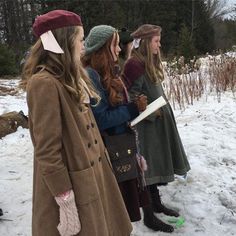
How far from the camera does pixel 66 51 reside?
2.24 meters

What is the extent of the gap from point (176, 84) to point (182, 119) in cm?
119

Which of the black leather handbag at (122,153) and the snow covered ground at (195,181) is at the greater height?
the black leather handbag at (122,153)

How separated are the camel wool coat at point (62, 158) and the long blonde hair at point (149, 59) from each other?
1342 millimetres

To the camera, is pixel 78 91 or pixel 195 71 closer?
pixel 78 91

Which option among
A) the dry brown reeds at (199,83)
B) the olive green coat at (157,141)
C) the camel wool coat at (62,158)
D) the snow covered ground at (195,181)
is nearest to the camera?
the camel wool coat at (62,158)

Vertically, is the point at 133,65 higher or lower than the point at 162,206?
higher

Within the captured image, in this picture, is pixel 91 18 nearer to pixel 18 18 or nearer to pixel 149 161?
pixel 18 18

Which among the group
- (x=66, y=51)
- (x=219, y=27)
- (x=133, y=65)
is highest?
(x=66, y=51)

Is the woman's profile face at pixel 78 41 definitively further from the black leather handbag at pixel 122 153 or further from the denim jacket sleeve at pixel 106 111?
the black leather handbag at pixel 122 153

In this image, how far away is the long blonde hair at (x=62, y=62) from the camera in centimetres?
224

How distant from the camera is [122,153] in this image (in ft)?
9.73

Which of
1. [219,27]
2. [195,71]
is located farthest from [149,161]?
[219,27]

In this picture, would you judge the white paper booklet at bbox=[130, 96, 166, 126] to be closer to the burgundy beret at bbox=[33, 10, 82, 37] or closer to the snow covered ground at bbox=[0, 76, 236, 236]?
the burgundy beret at bbox=[33, 10, 82, 37]

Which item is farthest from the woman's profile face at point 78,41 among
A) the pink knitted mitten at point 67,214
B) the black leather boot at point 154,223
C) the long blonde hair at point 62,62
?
the black leather boot at point 154,223
